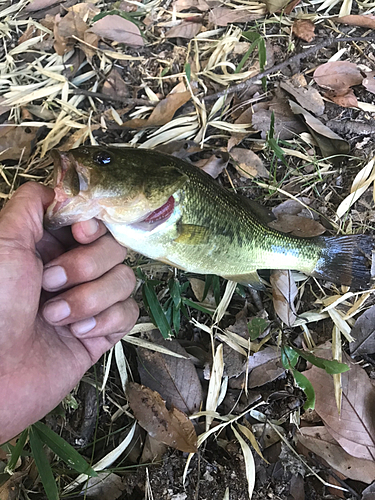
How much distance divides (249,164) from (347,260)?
100cm

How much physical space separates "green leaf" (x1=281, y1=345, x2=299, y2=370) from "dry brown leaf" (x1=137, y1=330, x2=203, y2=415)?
1.98 feet

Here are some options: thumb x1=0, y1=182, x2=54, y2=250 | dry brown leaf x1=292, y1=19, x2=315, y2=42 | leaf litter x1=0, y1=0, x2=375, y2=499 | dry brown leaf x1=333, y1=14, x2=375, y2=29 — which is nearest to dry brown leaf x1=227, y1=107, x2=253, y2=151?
leaf litter x1=0, y1=0, x2=375, y2=499

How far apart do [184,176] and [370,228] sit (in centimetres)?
167

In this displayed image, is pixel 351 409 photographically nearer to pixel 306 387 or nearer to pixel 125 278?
pixel 306 387

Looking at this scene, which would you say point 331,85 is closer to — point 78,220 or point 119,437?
point 78,220

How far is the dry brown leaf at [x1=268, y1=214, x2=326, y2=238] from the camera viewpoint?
2.75m

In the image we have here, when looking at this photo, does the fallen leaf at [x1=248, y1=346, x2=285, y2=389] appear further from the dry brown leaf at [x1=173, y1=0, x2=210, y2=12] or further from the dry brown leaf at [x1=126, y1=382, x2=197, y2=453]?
the dry brown leaf at [x1=173, y1=0, x2=210, y2=12]

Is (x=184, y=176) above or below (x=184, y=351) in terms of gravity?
above

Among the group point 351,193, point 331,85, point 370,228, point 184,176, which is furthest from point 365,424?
point 331,85

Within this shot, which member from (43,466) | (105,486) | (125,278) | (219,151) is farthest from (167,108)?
(105,486)

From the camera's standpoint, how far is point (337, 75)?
10.0 ft

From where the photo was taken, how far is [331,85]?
3.04 meters

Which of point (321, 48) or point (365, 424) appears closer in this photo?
point (365, 424)

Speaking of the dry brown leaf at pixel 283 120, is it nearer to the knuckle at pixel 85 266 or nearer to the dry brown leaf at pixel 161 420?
the knuckle at pixel 85 266
